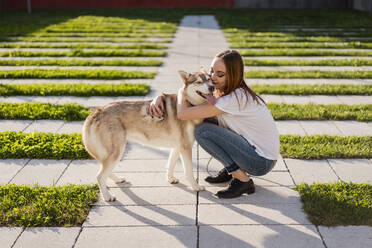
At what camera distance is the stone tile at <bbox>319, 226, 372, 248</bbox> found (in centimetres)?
353

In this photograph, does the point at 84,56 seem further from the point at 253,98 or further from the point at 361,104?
the point at 253,98

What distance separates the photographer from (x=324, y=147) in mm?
5477

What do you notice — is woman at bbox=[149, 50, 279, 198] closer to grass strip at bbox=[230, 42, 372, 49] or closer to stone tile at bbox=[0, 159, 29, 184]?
stone tile at bbox=[0, 159, 29, 184]

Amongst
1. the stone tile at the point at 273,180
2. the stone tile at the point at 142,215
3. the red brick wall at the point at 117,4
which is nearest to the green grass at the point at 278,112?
the stone tile at the point at 273,180

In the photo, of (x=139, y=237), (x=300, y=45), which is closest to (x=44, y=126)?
(x=139, y=237)

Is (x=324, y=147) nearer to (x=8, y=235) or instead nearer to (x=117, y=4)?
(x=8, y=235)

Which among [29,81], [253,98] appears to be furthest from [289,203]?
[29,81]

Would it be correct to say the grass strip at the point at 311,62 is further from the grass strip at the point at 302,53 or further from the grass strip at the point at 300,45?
the grass strip at the point at 300,45

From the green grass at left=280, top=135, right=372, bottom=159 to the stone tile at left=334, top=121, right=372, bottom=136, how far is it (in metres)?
0.26

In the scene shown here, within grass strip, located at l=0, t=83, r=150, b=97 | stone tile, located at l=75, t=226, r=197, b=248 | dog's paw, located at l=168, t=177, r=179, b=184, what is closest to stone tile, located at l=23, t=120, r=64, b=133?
grass strip, located at l=0, t=83, r=150, b=97

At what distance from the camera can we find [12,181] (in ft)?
15.6

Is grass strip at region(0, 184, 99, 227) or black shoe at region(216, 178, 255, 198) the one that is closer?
grass strip at region(0, 184, 99, 227)

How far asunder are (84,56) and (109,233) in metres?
8.52

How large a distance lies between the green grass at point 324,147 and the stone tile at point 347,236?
64.3 inches
